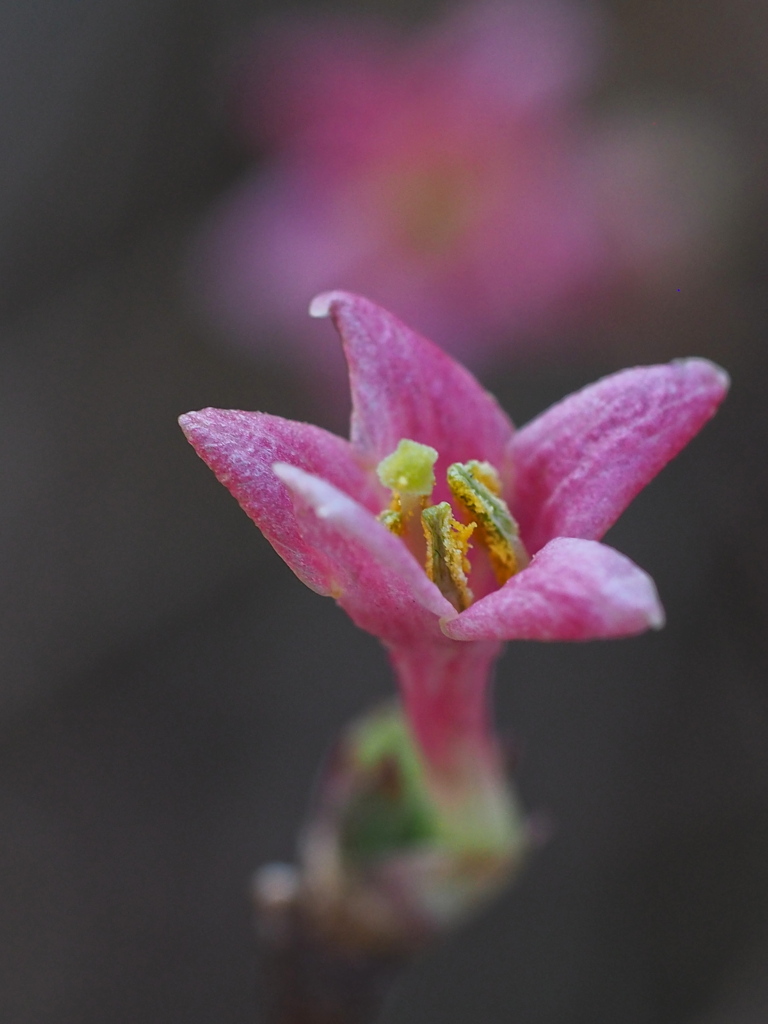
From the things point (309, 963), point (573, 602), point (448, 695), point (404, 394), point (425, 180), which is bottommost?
point (309, 963)

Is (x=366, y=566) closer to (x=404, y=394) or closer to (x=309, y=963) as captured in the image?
(x=404, y=394)

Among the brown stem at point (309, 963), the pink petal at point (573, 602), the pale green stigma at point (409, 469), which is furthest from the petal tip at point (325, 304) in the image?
the brown stem at point (309, 963)

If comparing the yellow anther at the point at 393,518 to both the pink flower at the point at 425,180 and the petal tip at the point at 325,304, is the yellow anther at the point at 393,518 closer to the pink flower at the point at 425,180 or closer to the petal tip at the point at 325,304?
the petal tip at the point at 325,304

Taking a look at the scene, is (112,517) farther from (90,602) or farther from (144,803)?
(144,803)

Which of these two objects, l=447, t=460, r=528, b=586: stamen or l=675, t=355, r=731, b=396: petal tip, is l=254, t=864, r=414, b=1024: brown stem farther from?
l=675, t=355, r=731, b=396: petal tip

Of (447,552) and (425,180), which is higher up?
(425,180)

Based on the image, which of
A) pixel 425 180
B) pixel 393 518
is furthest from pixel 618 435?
pixel 425 180

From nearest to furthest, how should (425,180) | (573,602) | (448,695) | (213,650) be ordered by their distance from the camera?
1. (573,602)
2. (448,695)
3. (425,180)
4. (213,650)

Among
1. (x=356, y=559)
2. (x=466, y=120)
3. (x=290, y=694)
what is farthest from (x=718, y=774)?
(x=356, y=559)
